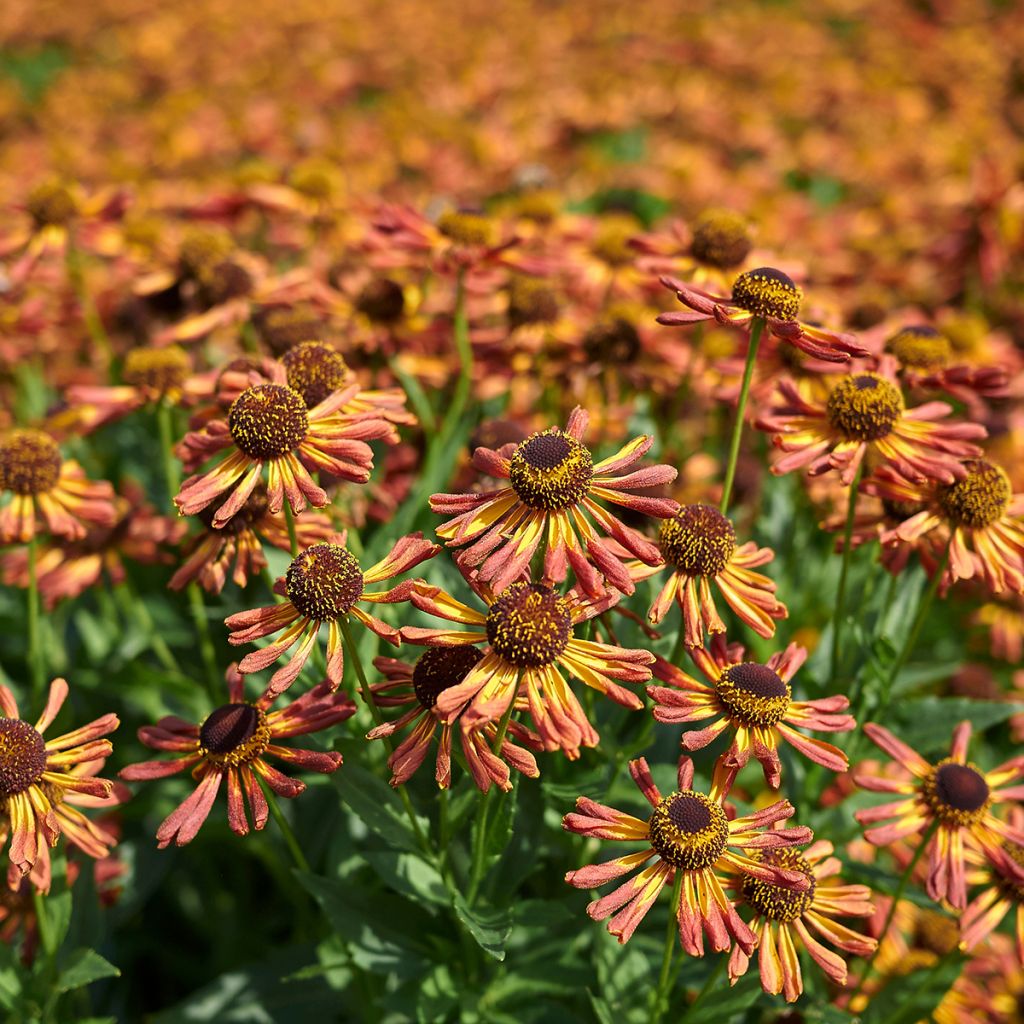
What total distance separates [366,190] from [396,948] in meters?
3.61

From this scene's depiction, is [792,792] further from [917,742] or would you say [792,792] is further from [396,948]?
[396,948]

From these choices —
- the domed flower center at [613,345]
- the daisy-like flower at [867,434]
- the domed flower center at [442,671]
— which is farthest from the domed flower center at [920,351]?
the domed flower center at [442,671]

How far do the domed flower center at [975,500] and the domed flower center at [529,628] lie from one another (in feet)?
2.72

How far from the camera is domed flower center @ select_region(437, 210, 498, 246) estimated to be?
2.42 m

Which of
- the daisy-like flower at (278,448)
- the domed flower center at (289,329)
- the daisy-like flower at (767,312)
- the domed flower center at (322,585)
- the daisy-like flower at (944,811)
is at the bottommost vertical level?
the daisy-like flower at (944,811)

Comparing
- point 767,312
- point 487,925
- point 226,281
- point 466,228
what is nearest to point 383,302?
point 466,228

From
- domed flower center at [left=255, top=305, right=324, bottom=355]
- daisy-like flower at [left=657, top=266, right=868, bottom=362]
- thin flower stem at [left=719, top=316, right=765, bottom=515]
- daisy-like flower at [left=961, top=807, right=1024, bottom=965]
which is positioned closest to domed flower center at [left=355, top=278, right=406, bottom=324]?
domed flower center at [left=255, top=305, right=324, bottom=355]

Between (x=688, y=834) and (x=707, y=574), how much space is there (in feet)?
1.36

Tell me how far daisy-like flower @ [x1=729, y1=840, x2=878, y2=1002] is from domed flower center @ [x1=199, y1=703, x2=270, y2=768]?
0.73m

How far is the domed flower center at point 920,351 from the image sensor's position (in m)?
2.19

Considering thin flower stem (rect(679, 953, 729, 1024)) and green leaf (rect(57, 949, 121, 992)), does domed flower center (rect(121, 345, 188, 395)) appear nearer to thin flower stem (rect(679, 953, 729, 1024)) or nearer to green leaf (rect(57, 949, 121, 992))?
green leaf (rect(57, 949, 121, 992))

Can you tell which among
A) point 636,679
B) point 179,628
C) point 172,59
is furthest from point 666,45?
point 636,679

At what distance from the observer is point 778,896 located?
1431 mm

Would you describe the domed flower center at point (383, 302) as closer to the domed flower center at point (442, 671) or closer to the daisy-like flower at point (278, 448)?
the daisy-like flower at point (278, 448)
